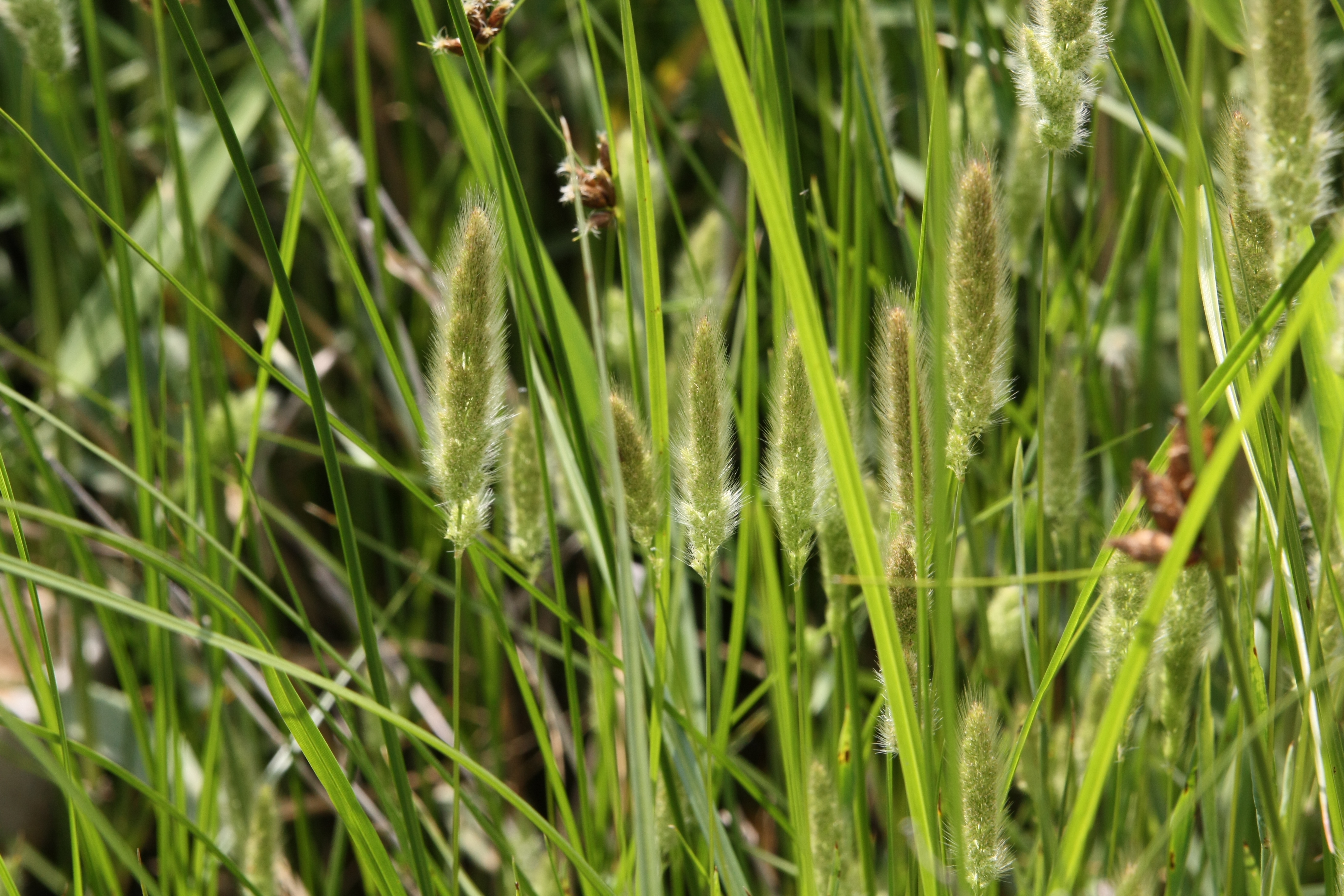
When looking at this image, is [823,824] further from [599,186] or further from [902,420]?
[599,186]

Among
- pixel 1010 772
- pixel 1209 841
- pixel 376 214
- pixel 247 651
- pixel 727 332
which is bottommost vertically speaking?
pixel 1209 841

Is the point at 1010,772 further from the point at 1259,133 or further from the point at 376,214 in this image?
the point at 376,214

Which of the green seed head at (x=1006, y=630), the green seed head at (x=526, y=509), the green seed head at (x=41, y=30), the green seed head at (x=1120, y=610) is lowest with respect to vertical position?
the green seed head at (x=1006, y=630)

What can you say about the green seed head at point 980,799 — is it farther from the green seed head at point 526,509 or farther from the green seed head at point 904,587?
the green seed head at point 526,509

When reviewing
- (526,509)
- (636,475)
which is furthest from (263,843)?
(636,475)

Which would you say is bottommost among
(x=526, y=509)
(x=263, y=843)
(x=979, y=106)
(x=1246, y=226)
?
(x=263, y=843)

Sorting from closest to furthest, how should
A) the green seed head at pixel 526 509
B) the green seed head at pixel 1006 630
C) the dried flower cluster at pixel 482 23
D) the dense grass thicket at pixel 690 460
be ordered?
the dense grass thicket at pixel 690 460 → the dried flower cluster at pixel 482 23 → the green seed head at pixel 526 509 → the green seed head at pixel 1006 630

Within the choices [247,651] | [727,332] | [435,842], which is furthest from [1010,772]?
[727,332]

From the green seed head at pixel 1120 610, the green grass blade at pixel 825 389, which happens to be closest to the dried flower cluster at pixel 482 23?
the green grass blade at pixel 825 389
